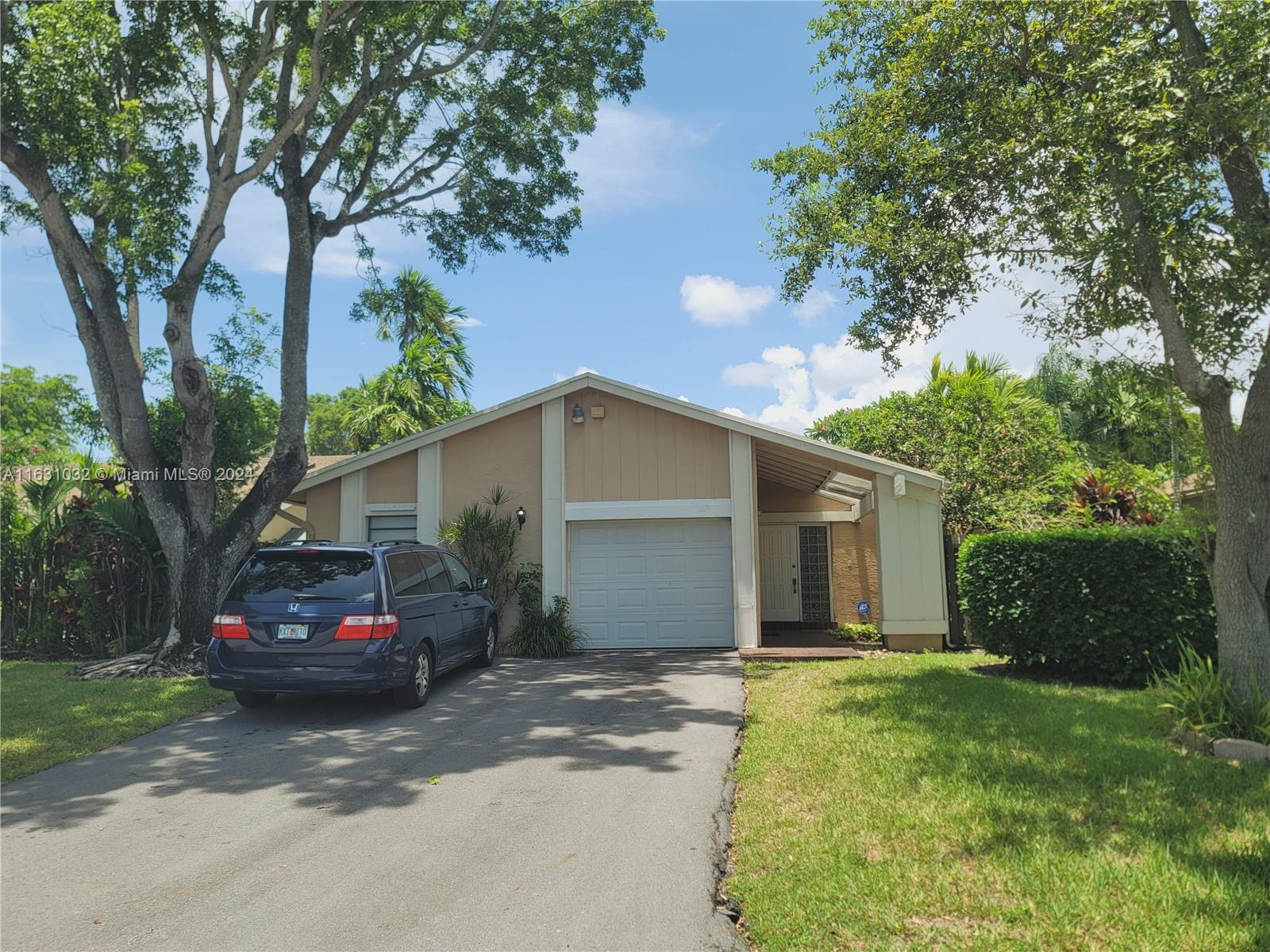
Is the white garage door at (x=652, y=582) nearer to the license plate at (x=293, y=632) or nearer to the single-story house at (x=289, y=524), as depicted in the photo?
the single-story house at (x=289, y=524)

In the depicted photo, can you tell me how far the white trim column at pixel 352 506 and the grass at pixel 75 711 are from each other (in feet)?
11.6

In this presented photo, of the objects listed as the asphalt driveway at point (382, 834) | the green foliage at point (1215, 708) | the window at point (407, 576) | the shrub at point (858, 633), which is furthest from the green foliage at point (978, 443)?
the window at point (407, 576)

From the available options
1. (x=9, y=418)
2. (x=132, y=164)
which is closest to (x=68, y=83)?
(x=132, y=164)

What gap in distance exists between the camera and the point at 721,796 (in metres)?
5.66

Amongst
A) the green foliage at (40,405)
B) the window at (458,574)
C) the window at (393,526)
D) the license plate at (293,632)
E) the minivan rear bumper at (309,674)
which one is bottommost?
the minivan rear bumper at (309,674)

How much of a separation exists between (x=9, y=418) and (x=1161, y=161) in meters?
49.4

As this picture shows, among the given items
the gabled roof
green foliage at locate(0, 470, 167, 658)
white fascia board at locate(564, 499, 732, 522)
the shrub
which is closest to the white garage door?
white fascia board at locate(564, 499, 732, 522)

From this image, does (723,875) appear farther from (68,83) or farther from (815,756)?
(68,83)

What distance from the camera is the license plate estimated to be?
7.62 meters

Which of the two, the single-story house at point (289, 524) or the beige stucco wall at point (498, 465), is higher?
the beige stucco wall at point (498, 465)

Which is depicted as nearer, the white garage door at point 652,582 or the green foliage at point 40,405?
the white garage door at point 652,582

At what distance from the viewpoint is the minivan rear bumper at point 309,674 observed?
7613 mm

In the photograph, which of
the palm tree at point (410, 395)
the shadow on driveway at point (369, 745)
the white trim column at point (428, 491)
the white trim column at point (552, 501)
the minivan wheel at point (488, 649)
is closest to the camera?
the shadow on driveway at point (369, 745)

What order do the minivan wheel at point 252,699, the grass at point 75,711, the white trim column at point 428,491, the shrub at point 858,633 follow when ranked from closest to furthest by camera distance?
the grass at point 75,711
the minivan wheel at point 252,699
the white trim column at point 428,491
the shrub at point 858,633
